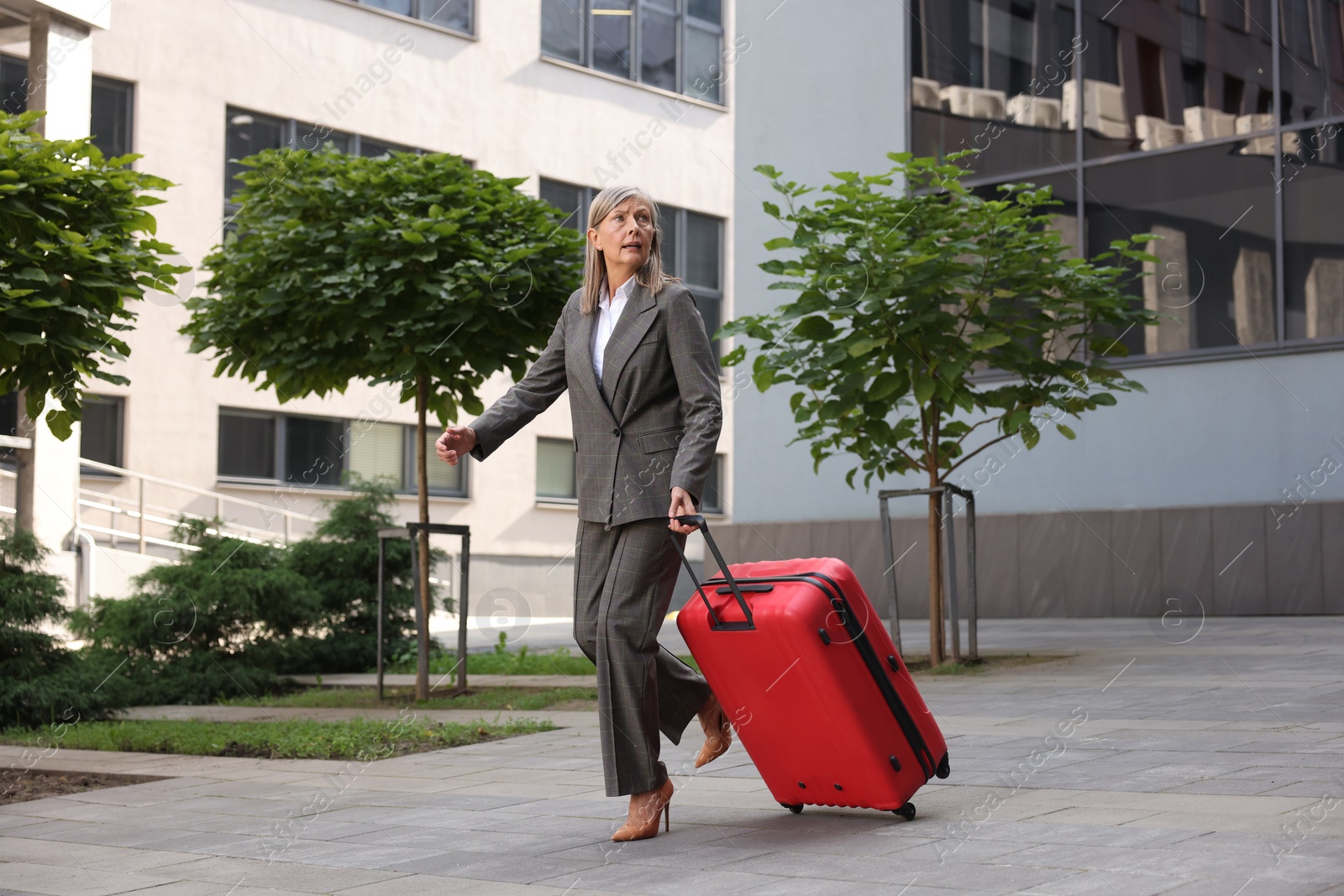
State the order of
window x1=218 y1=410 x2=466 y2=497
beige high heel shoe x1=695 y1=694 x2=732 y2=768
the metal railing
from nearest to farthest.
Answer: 1. beige high heel shoe x1=695 y1=694 x2=732 y2=768
2. the metal railing
3. window x1=218 y1=410 x2=466 y2=497

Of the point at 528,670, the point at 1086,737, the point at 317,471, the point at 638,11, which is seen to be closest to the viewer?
the point at 1086,737

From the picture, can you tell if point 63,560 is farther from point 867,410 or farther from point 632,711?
point 632,711

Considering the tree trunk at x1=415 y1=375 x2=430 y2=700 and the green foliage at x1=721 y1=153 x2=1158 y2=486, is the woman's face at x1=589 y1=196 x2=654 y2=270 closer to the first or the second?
the green foliage at x1=721 y1=153 x2=1158 y2=486

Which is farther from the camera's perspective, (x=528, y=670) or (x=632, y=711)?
(x=528, y=670)

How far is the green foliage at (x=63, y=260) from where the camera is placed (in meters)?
6.37

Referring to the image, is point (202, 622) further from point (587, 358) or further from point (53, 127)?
point (587, 358)

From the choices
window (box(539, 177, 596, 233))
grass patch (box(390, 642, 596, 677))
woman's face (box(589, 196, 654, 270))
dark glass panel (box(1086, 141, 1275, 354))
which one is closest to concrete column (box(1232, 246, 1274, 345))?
dark glass panel (box(1086, 141, 1275, 354))

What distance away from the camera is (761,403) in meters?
18.8

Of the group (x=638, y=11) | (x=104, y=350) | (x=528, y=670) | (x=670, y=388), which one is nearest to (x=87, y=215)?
(x=104, y=350)

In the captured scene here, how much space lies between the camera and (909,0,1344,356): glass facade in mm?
14609

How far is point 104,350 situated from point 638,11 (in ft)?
77.3

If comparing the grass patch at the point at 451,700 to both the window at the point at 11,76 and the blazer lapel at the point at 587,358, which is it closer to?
the blazer lapel at the point at 587,358

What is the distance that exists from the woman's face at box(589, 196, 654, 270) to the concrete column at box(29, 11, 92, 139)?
37.3ft

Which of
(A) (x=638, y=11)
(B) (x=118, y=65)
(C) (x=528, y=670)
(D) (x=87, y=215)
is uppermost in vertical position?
(A) (x=638, y=11)
